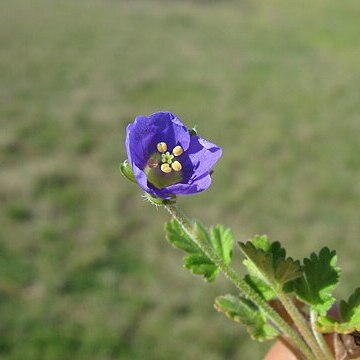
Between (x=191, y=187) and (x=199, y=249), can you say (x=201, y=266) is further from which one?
(x=191, y=187)

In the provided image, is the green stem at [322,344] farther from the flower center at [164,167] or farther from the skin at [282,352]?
the flower center at [164,167]

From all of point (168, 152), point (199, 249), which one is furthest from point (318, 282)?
point (168, 152)

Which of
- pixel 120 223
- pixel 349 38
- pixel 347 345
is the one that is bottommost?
pixel 347 345

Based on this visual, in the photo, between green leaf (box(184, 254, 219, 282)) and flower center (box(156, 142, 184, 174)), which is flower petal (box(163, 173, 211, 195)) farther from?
green leaf (box(184, 254, 219, 282))

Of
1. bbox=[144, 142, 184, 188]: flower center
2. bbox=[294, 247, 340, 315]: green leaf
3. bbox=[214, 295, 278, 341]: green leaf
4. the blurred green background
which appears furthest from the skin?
the blurred green background

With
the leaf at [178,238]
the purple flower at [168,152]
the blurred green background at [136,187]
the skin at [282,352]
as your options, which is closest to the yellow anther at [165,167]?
the purple flower at [168,152]

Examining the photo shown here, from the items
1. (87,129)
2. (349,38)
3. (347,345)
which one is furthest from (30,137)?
(349,38)

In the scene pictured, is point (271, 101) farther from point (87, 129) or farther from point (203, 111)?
point (87, 129)
